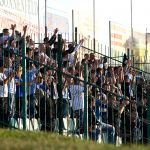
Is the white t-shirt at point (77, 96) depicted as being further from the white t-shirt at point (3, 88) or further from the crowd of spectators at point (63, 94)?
the white t-shirt at point (3, 88)

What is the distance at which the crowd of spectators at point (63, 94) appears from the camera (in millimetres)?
11203

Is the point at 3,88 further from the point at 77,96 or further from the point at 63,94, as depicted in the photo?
the point at 77,96

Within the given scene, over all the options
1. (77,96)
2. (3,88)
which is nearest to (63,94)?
(77,96)

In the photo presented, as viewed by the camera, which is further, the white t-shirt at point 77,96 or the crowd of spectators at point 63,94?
the white t-shirt at point 77,96

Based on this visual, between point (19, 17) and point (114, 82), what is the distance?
3136 mm

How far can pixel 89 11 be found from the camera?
842 inches

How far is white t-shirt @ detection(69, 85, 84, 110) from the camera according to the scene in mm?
12014

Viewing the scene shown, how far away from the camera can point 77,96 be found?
1217 centimetres

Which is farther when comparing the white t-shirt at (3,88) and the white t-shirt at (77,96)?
the white t-shirt at (77,96)

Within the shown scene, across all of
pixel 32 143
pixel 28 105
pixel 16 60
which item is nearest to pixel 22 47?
pixel 16 60

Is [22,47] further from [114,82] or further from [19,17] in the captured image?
[19,17]

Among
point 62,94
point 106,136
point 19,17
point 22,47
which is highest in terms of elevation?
point 19,17

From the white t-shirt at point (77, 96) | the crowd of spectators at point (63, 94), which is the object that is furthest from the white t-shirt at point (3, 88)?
the white t-shirt at point (77, 96)

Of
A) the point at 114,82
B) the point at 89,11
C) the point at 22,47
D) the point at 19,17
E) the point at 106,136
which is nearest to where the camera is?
the point at 22,47
